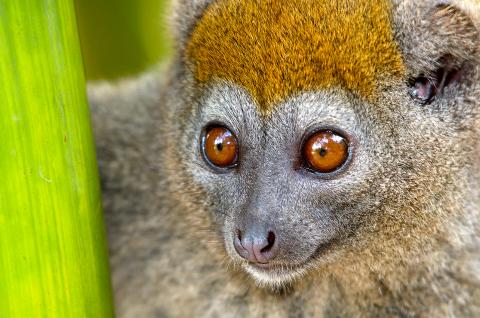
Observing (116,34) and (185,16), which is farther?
(116,34)

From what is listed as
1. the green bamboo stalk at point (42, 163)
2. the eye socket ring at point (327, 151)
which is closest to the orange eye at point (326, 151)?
the eye socket ring at point (327, 151)

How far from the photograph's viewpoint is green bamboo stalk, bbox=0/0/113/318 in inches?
70.9

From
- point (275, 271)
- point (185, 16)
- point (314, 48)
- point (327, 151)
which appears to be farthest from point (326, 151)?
point (185, 16)

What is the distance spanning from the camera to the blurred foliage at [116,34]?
4.59m

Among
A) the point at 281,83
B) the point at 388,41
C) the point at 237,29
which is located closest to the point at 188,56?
the point at 237,29

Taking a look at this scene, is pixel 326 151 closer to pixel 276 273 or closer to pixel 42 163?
pixel 276 273

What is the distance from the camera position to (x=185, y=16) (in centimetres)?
282

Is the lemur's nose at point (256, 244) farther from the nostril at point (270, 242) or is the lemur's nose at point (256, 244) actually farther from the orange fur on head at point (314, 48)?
the orange fur on head at point (314, 48)

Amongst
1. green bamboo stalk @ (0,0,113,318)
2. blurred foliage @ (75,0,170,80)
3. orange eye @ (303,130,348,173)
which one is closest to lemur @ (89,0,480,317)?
orange eye @ (303,130,348,173)

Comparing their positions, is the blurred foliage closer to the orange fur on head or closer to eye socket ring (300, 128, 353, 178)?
the orange fur on head

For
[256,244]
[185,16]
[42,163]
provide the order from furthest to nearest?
[185,16] → [256,244] → [42,163]

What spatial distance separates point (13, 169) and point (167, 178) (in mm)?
1169

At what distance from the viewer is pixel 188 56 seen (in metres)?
2.72

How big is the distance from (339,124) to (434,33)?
0.43 meters
